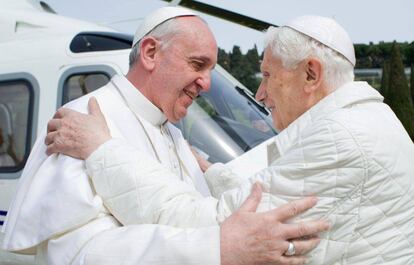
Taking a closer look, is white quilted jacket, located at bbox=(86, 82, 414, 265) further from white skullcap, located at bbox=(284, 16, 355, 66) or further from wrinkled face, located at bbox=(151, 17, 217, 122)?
wrinkled face, located at bbox=(151, 17, 217, 122)

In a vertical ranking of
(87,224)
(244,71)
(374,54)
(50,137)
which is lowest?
(374,54)

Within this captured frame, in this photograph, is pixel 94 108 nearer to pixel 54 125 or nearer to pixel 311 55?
pixel 54 125

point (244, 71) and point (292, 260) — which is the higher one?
point (292, 260)

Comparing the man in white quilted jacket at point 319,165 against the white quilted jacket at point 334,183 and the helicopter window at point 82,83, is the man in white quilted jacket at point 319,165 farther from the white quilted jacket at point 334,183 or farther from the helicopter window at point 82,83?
the helicopter window at point 82,83

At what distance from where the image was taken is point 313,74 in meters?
1.88

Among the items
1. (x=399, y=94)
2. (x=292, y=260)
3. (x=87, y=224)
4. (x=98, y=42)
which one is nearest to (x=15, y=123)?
(x=98, y=42)

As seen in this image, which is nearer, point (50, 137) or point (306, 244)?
point (306, 244)

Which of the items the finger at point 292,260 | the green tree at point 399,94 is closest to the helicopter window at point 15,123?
the finger at point 292,260

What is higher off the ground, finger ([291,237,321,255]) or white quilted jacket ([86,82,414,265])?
white quilted jacket ([86,82,414,265])

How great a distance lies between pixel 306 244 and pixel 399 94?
39522 millimetres

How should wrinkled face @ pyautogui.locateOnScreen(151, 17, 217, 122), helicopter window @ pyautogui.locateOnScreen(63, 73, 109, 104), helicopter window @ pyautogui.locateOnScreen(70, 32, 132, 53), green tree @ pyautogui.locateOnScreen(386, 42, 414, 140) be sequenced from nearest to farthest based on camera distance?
wrinkled face @ pyautogui.locateOnScreen(151, 17, 217, 122) → helicopter window @ pyautogui.locateOnScreen(63, 73, 109, 104) → helicopter window @ pyautogui.locateOnScreen(70, 32, 132, 53) → green tree @ pyautogui.locateOnScreen(386, 42, 414, 140)

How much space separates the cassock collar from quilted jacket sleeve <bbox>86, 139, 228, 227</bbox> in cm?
50

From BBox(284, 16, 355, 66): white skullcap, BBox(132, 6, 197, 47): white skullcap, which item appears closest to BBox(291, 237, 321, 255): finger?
BBox(284, 16, 355, 66): white skullcap

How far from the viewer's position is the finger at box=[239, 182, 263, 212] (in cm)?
167
